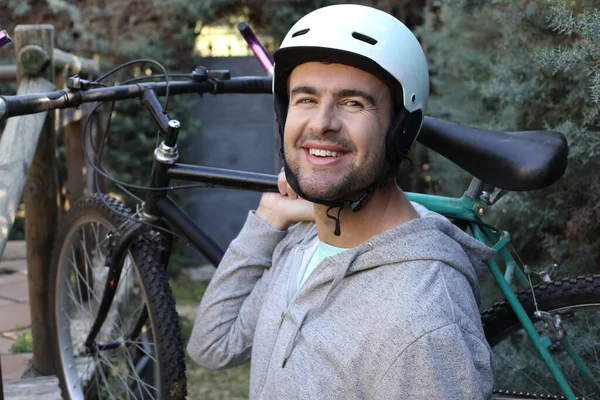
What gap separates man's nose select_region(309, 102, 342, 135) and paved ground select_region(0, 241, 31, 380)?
7.83 ft

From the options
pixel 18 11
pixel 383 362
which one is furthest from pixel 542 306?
pixel 18 11

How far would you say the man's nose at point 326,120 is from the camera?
5.15 ft

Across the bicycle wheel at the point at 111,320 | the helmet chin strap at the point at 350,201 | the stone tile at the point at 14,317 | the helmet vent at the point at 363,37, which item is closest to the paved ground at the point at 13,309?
the stone tile at the point at 14,317

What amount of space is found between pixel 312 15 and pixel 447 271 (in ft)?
2.12

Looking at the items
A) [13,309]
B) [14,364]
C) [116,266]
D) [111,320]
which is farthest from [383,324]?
[13,309]

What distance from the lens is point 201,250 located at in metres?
2.63

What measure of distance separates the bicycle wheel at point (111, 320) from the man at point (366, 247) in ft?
2.38

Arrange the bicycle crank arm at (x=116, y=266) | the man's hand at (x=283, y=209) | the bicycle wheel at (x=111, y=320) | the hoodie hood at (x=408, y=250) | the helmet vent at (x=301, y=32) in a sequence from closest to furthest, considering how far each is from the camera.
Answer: the hoodie hood at (x=408, y=250)
the helmet vent at (x=301, y=32)
the man's hand at (x=283, y=209)
the bicycle wheel at (x=111, y=320)
the bicycle crank arm at (x=116, y=266)

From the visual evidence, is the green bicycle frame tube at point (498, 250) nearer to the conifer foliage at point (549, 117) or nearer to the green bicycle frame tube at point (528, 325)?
the green bicycle frame tube at point (528, 325)

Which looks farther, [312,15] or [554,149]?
[554,149]

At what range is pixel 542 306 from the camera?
202 centimetres

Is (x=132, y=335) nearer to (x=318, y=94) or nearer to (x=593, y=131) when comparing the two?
(x=318, y=94)

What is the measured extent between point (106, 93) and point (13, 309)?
236cm

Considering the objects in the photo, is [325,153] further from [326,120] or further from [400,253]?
[400,253]
